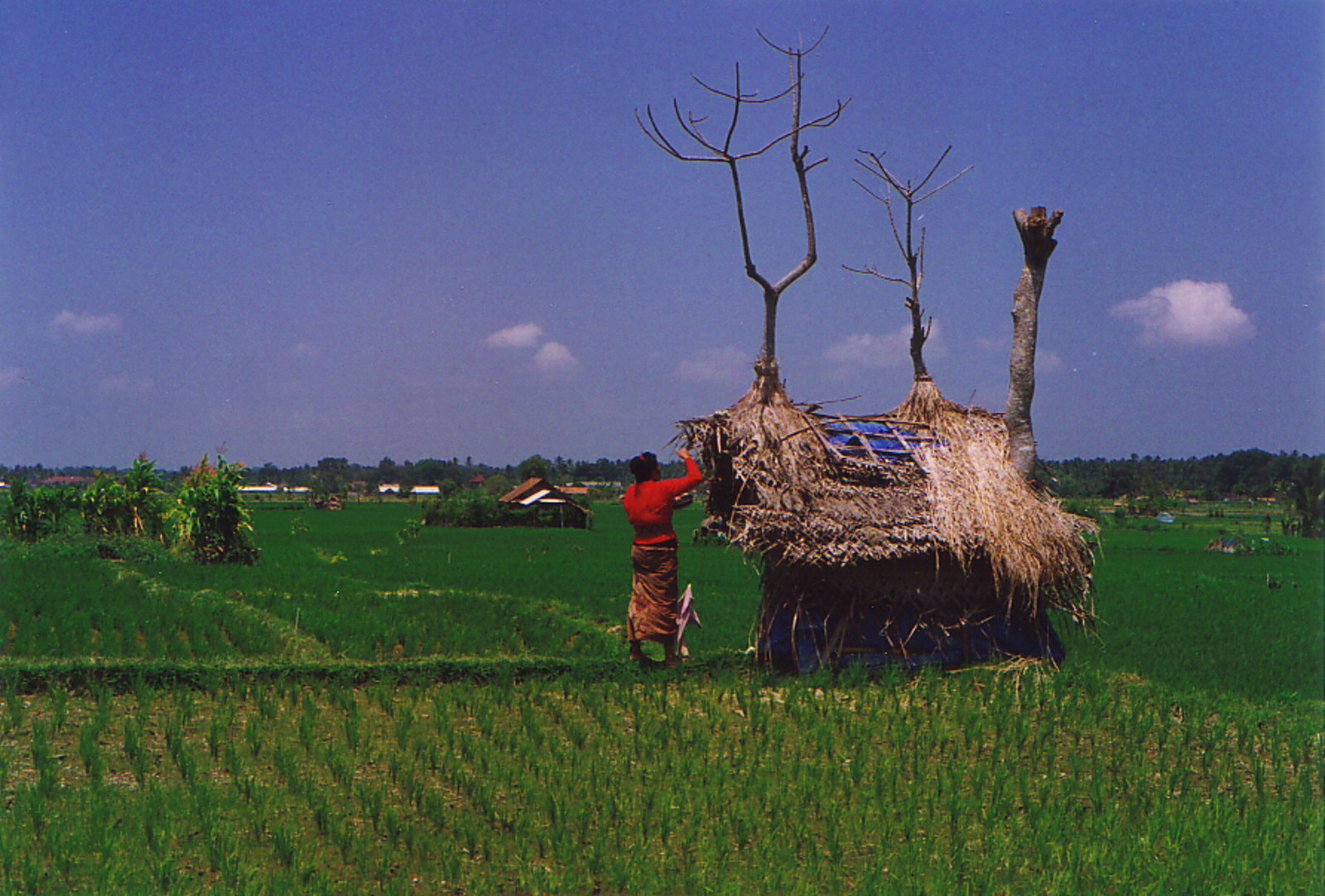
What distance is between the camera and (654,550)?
7723mm

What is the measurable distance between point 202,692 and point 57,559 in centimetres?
988

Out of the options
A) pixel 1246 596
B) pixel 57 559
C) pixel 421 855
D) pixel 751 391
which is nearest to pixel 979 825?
pixel 421 855

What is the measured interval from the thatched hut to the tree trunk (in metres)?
0.69

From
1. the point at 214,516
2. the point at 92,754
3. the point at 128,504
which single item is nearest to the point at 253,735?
the point at 92,754

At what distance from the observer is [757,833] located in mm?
4359

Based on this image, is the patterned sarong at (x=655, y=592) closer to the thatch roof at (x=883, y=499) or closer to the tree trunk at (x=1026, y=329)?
the thatch roof at (x=883, y=499)

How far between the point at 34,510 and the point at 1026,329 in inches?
739

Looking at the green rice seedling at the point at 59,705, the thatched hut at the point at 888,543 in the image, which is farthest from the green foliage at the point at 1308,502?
the green rice seedling at the point at 59,705

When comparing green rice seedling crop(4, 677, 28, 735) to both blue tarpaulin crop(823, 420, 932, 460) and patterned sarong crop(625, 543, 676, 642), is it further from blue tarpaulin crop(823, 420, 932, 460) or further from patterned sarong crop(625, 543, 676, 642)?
blue tarpaulin crop(823, 420, 932, 460)

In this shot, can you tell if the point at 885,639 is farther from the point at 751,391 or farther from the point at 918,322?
the point at 918,322

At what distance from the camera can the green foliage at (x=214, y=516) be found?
17.1 meters

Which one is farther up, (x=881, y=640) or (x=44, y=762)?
(x=881, y=640)

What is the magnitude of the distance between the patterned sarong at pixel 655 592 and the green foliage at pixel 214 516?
1166 centimetres

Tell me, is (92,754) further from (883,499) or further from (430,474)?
(430,474)
